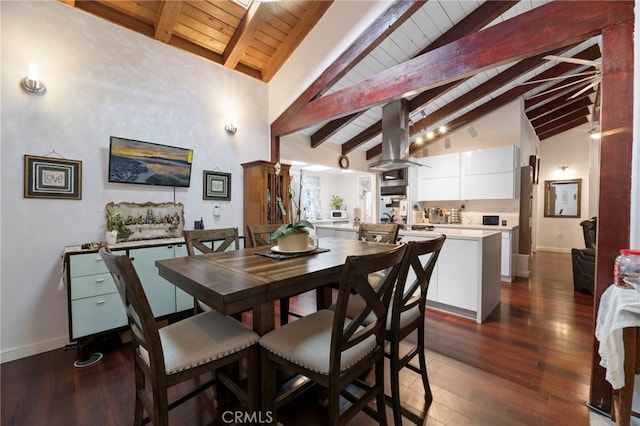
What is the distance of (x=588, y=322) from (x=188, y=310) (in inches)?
159

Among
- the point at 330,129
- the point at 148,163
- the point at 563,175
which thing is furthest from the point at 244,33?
the point at 563,175

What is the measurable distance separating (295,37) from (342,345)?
362cm

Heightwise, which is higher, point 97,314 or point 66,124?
point 66,124

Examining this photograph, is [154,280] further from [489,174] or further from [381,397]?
[489,174]

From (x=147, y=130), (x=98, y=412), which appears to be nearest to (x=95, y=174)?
(x=147, y=130)

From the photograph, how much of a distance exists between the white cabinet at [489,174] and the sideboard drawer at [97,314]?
5.29 m

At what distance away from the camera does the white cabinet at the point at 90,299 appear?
211 cm

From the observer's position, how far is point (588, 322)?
2.76 metres

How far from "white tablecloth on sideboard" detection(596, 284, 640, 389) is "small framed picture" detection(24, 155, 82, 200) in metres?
3.76

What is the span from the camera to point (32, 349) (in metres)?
2.23

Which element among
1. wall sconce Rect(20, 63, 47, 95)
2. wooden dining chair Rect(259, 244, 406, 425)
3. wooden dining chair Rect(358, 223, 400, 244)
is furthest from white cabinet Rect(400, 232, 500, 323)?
wall sconce Rect(20, 63, 47, 95)

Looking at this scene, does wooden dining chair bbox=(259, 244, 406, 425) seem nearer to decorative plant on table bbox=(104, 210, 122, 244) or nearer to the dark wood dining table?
the dark wood dining table

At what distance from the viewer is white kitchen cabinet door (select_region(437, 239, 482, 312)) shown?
2.78 m

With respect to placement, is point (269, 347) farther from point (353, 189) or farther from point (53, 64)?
point (353, 189)
